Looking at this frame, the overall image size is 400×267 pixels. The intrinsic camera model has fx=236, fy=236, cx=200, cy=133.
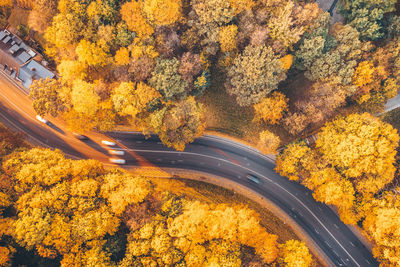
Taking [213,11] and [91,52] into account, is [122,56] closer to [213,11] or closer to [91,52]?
[91,52]

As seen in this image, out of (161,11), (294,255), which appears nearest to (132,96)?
(161,11)

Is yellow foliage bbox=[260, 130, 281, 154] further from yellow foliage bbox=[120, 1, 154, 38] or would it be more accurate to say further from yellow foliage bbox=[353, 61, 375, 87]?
yellow foliage bbox=[120, 1, 154, 38]

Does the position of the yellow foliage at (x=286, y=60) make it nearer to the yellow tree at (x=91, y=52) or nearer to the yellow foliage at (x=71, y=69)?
the yellow tree at (x=91, y=52)

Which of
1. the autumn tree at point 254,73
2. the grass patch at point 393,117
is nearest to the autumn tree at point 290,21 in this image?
the autumn tree at point 254,73

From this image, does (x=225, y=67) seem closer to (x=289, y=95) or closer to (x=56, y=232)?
(x=289, y=95)

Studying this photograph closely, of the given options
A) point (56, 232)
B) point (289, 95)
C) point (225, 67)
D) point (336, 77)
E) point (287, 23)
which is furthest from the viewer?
point (289, 95)

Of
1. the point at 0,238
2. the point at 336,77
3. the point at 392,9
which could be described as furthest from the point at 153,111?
the point at 392,9

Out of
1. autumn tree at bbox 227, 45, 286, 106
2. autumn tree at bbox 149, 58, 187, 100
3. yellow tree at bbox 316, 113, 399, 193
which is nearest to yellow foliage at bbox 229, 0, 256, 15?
autumn tree at bbox 227, 45, 286, 106
